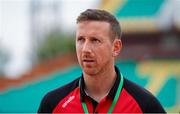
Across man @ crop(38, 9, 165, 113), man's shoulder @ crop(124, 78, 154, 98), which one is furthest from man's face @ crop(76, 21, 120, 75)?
man's shoulder @ crop(124, 78, 154, 98)

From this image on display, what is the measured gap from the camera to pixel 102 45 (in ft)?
13.5

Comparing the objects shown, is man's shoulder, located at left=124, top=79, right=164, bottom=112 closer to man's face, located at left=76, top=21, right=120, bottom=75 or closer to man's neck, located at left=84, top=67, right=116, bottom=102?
man's neck, located at left=84, top=67, right=116, bottom=102

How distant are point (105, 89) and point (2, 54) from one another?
29.5 metres

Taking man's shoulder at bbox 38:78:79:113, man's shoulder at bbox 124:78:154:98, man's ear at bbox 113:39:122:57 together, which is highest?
man's ear at bbox 113:39:122:57

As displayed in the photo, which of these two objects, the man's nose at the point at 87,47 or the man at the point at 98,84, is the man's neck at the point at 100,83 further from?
the man's nose at the point at 87,47

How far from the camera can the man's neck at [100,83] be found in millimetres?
4203

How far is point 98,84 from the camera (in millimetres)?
4219

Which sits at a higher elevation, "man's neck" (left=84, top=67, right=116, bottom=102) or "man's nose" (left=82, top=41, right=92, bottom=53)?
"man's nose" (left=82, top=41, right=92, bottom=53)

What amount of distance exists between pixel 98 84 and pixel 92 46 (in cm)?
30

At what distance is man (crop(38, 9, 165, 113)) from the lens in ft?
13.4

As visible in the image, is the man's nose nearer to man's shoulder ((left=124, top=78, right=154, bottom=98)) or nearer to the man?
the man

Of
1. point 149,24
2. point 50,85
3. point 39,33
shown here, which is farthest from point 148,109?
point 39,33

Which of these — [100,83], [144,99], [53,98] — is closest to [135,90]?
[144,99]

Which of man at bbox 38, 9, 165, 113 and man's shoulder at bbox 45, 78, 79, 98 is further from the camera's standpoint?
man's shoulder at bbox 45, 78, 79, 98
